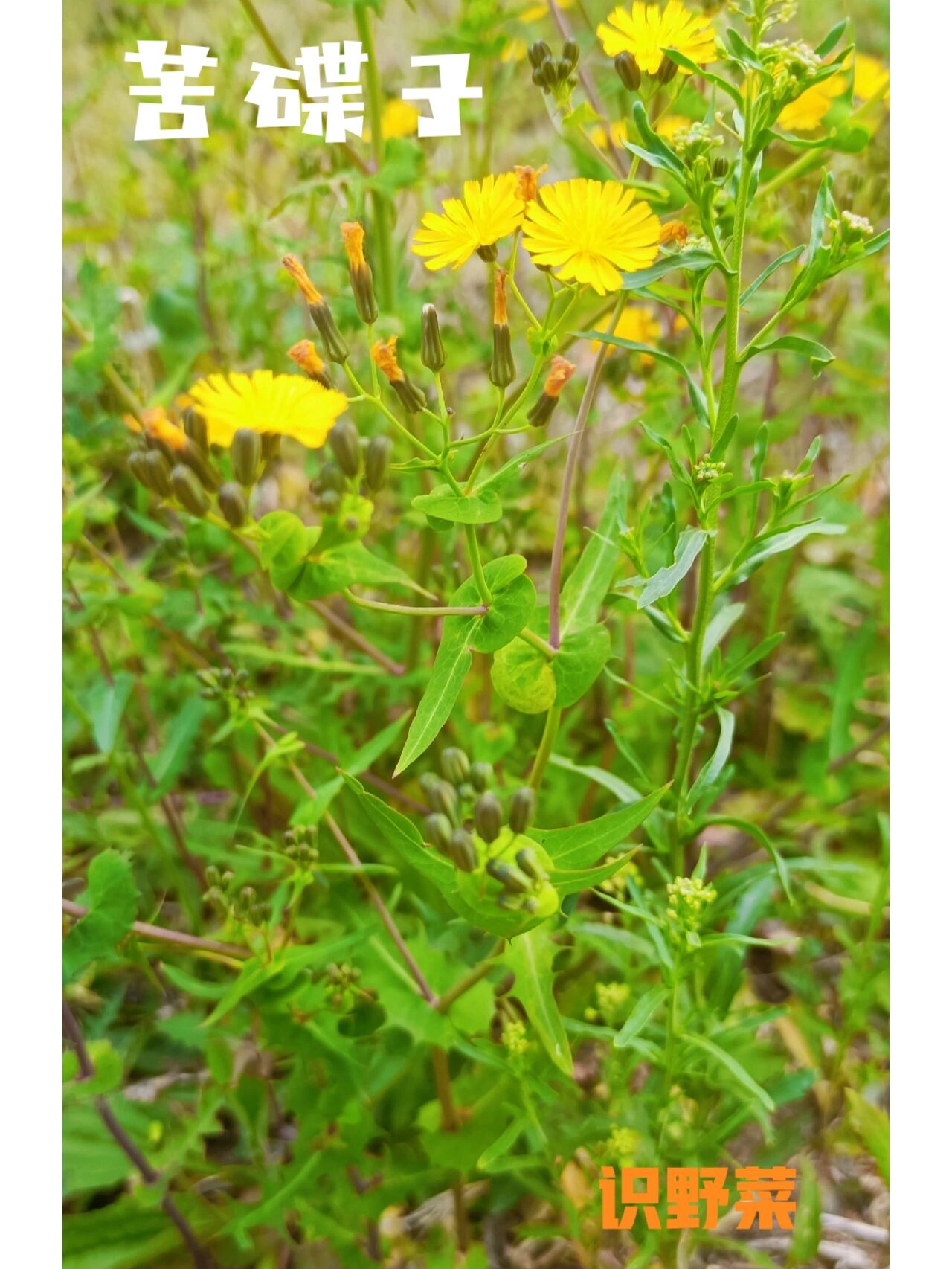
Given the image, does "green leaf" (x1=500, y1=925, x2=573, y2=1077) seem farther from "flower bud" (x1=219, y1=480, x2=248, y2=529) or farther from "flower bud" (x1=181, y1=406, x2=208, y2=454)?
"flower bud" (x1=181, y1=406, x2=208, y2=454)

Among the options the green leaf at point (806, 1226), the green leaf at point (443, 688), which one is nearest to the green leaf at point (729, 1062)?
the green leaf at point (806, 1226)

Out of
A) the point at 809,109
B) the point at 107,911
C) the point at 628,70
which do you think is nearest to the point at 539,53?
the point at 628,70

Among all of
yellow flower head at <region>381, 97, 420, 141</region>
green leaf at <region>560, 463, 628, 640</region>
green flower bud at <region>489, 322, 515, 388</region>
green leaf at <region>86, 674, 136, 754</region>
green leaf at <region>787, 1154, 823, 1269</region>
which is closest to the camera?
green flower bud at <region>489, 322, 515, 388</region>

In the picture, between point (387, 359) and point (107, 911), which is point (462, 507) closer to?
Result: point (387, 359)

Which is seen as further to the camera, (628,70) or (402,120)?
(402,120)

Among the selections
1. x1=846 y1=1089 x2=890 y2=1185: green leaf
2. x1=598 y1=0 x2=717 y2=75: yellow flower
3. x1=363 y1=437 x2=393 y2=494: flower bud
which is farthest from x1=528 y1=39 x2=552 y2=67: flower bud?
x1=846 y1=1089 x2=890 y2=1185: green leaf
